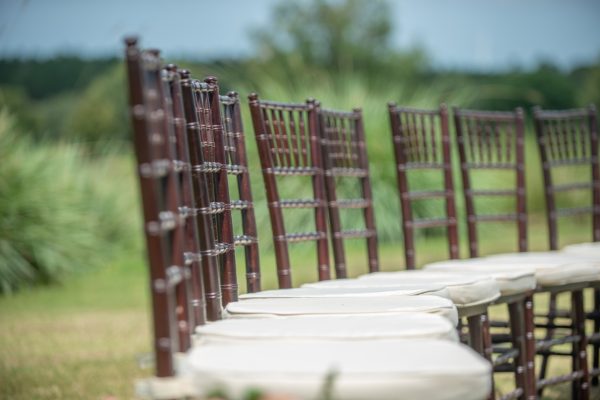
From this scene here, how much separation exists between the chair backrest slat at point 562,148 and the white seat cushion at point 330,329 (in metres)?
2.85

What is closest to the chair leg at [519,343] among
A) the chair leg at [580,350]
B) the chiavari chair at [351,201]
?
the chiavari chair at [351,201]

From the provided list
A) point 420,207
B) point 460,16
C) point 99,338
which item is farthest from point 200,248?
point 460,16

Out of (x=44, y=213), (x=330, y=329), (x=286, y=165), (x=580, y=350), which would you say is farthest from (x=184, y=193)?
(x=44, y=213)

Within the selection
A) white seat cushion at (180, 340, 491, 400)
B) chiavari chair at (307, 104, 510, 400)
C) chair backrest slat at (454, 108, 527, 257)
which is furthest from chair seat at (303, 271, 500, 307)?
chair backrest slat at (454, 108, 527, 257)

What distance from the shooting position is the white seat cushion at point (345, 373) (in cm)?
150

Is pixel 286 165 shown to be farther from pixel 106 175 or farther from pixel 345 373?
pixel 106 175

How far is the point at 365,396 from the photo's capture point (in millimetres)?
1503

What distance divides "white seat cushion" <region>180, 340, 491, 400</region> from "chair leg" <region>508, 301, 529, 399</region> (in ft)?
5.71

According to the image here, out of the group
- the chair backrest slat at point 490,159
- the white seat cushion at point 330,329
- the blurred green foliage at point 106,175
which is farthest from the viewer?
the blurred green foliage at point 106,175

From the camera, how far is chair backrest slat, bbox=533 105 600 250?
474 cm

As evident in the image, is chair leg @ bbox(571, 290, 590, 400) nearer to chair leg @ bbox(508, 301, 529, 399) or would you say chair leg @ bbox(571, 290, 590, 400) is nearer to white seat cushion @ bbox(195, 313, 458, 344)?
chair leg @ bbox(508, 301, 529, 399)

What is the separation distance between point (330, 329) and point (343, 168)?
6.89 feet

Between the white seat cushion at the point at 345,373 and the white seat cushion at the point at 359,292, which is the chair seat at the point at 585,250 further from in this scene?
the white seat cushion at the point at 345,373

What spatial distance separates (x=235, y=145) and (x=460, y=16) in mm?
33608
